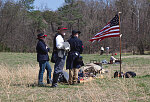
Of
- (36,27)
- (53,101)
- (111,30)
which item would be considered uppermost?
(36,27)

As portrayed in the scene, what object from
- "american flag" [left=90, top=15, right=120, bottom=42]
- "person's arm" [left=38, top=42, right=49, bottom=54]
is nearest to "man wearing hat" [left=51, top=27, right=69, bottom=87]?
"person's arm" [left=38, top=42, right=49, bottom=54]

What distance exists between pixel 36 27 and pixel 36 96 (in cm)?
5204

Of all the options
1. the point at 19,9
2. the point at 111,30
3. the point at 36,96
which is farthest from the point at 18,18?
the point at 36,96

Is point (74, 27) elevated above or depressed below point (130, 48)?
above

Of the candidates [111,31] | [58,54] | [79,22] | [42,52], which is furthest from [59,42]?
[79,22]

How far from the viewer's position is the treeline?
51.0 meters

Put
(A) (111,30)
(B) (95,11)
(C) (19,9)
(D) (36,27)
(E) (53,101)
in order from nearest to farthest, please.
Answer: (E) (53,101)
(A) (111,30)
(C) (19,9)
(D) (36,27)
(B) (95,11)

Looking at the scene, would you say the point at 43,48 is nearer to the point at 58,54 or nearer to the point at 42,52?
the point at 42,52

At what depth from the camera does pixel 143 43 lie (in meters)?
49.2

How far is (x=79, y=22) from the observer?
60188 mm

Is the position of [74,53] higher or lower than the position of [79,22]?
lower

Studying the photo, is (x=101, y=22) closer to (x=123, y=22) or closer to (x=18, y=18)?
(x=123, y=22)

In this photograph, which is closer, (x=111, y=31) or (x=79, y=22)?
(x=111, y=31)

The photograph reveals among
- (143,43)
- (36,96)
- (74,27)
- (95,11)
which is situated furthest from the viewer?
(95,11)
